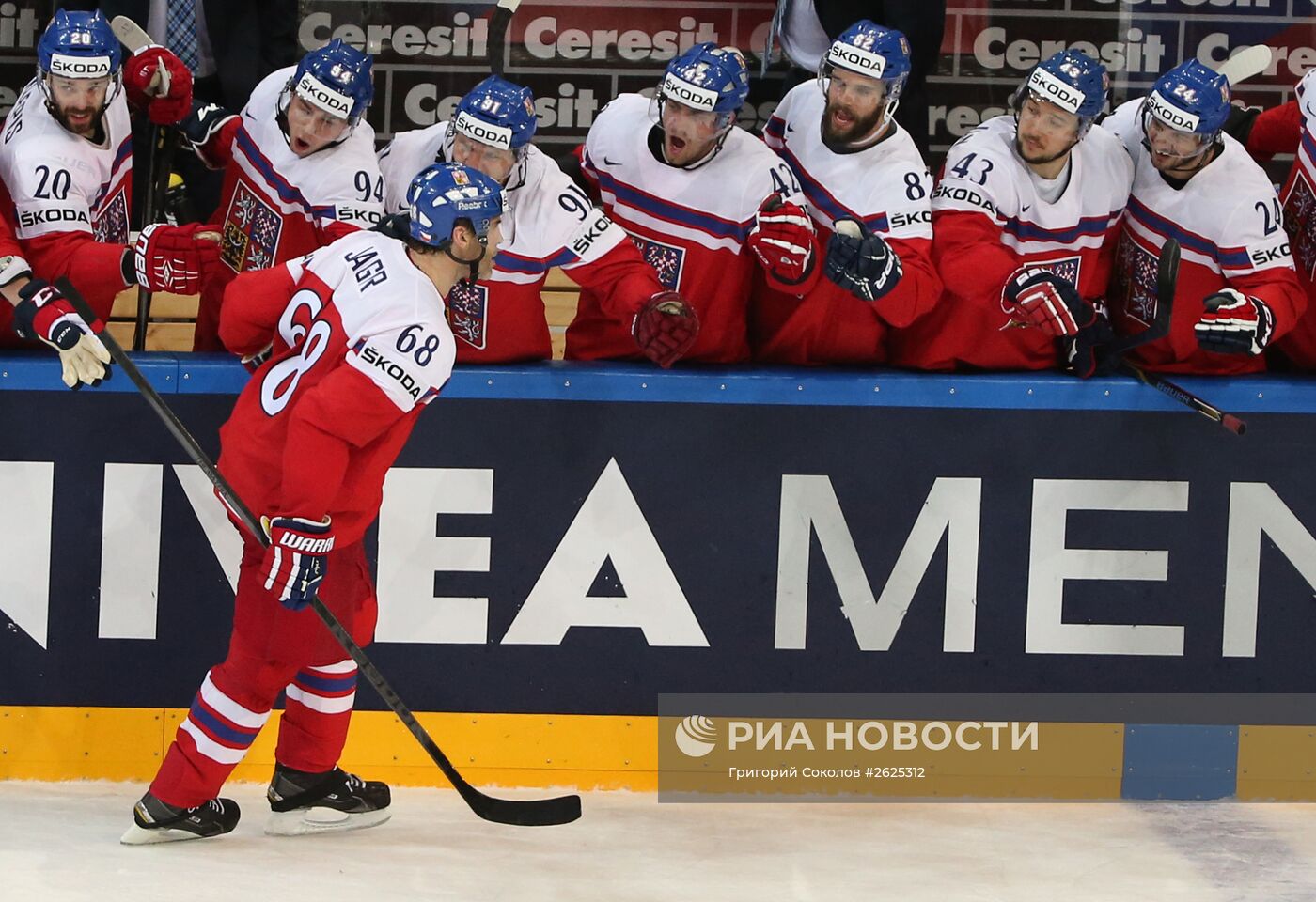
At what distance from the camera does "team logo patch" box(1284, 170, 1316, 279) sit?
4.59 metres

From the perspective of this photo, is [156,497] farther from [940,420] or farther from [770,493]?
[940,420]

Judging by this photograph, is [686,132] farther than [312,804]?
Yes

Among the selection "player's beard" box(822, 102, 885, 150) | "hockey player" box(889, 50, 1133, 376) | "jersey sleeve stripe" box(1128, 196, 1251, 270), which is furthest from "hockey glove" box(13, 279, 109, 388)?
"jersey sleeve stripe" box(1128, 196, 1251, 270)

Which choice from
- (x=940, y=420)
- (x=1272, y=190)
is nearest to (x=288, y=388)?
(x=940, y=420)

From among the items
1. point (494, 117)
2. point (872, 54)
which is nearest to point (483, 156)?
point (494, 117)

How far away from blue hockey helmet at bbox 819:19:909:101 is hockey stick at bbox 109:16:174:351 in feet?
5.17

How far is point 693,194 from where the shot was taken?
452 cm

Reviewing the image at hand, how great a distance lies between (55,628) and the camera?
14.1 ft

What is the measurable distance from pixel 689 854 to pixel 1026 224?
159 centimetres

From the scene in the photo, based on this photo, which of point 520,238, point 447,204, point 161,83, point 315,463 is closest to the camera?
point 315,463

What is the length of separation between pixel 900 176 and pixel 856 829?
1.45m

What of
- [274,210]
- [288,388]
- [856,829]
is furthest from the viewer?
[274,210]

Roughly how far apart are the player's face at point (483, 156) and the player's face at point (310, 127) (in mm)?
298

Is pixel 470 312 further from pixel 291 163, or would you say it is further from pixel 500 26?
pixel 500 26
